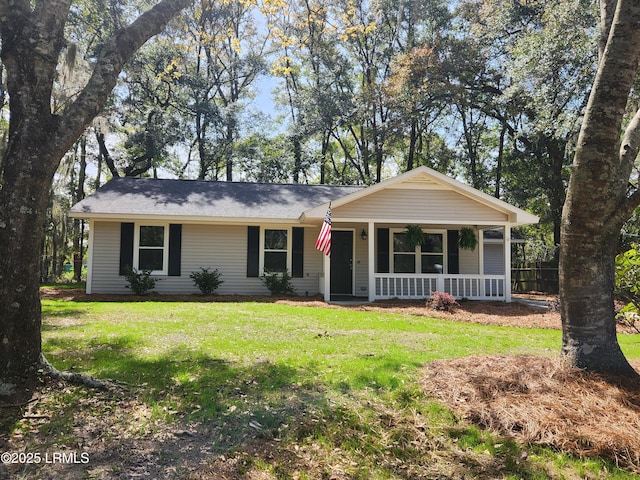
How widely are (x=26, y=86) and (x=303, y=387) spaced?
371 centimetres

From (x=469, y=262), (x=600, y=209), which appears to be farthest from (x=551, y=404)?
(x=469, y=262)

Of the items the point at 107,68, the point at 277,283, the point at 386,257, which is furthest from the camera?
the point at 386,257

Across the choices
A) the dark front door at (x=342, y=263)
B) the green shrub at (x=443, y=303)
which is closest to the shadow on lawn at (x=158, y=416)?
the green shrub at (x=443, y=303)

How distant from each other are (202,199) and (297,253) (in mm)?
3706

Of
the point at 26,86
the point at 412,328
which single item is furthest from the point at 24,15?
the point at 412,328

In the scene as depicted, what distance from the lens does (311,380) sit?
4.20m

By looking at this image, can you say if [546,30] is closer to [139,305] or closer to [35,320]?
[139,305]

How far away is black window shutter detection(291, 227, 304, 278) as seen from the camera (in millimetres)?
13406

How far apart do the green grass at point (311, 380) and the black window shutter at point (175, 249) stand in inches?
193

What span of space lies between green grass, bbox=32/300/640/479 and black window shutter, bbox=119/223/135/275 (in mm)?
4648

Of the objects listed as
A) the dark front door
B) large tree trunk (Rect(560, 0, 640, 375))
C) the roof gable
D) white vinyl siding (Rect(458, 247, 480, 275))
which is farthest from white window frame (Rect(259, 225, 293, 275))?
large tree trunk (Rect(560, 0, 640, 375))

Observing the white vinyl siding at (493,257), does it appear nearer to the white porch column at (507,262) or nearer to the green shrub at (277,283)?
the white porch column at (507,262)

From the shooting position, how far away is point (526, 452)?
2.91m

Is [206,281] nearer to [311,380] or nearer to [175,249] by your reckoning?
[175,249]
